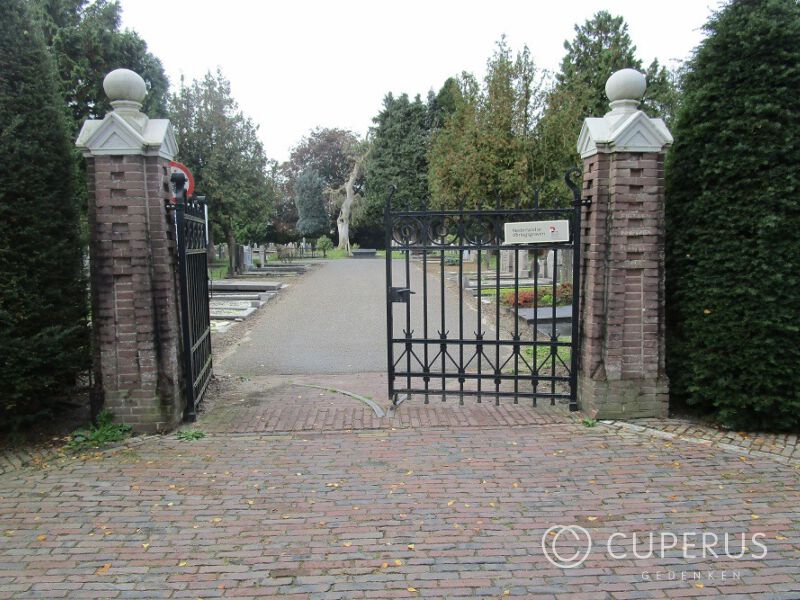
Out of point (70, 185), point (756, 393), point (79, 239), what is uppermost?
point (70, 185)

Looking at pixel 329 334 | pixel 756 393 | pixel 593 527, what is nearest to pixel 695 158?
pixel 756 393

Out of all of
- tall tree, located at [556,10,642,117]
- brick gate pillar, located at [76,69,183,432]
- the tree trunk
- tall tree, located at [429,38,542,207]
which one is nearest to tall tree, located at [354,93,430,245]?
the tree trunk

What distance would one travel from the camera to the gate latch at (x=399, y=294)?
236 inches

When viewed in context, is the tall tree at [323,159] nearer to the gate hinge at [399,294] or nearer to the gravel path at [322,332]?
the gravel path at [322,332]

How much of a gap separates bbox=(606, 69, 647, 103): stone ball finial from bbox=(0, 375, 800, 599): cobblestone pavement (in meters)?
3.19

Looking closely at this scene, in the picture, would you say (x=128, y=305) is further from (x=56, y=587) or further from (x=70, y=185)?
(x=56, y=587)

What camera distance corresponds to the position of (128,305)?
5.43m

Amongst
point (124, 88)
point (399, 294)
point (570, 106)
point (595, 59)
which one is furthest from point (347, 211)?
point (124, 88)

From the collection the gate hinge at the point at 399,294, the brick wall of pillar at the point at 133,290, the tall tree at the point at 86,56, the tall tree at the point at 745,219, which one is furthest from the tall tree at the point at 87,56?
the tall tree at the point at 745,219

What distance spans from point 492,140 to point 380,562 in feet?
51.8

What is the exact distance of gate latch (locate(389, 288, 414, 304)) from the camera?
600 centimetres

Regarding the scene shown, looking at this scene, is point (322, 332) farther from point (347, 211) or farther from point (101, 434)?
point (347, 211)

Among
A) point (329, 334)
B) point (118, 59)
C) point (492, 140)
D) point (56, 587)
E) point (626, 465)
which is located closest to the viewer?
point (56, 587)

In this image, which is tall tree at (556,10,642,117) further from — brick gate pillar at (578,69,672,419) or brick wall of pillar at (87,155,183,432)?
brick wall of pillar at (87,155,183,432)
